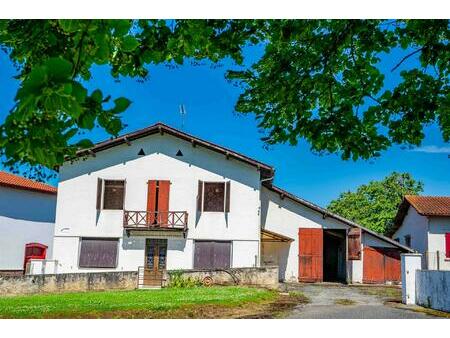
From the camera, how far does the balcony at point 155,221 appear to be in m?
14.1

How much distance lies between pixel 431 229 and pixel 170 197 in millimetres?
8374

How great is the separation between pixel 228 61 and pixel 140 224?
10284mm

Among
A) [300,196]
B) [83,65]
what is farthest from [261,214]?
[83,65]

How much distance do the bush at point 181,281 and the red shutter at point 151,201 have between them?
2943 millimetres

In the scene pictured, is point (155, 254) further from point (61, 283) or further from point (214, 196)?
point (61, 283)

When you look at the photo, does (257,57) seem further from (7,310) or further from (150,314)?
(7,310)

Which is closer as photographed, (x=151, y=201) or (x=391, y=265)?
(x=151, y=201)

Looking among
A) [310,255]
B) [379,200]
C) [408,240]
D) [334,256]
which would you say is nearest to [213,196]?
[310,255]

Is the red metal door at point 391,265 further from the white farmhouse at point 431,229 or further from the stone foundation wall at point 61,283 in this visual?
the stone foundation wall at point 61,283

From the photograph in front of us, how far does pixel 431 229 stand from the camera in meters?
15.4

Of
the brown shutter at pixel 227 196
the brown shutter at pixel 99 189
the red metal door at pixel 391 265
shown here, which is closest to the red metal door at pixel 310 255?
the red metal door at pixel 391 265

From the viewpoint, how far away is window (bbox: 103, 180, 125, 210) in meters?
14.6

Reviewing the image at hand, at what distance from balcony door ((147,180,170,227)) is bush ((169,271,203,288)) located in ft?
9.16

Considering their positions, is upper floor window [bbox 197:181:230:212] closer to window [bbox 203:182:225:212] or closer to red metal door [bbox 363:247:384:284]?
window [bbox 203:182:225:212]
